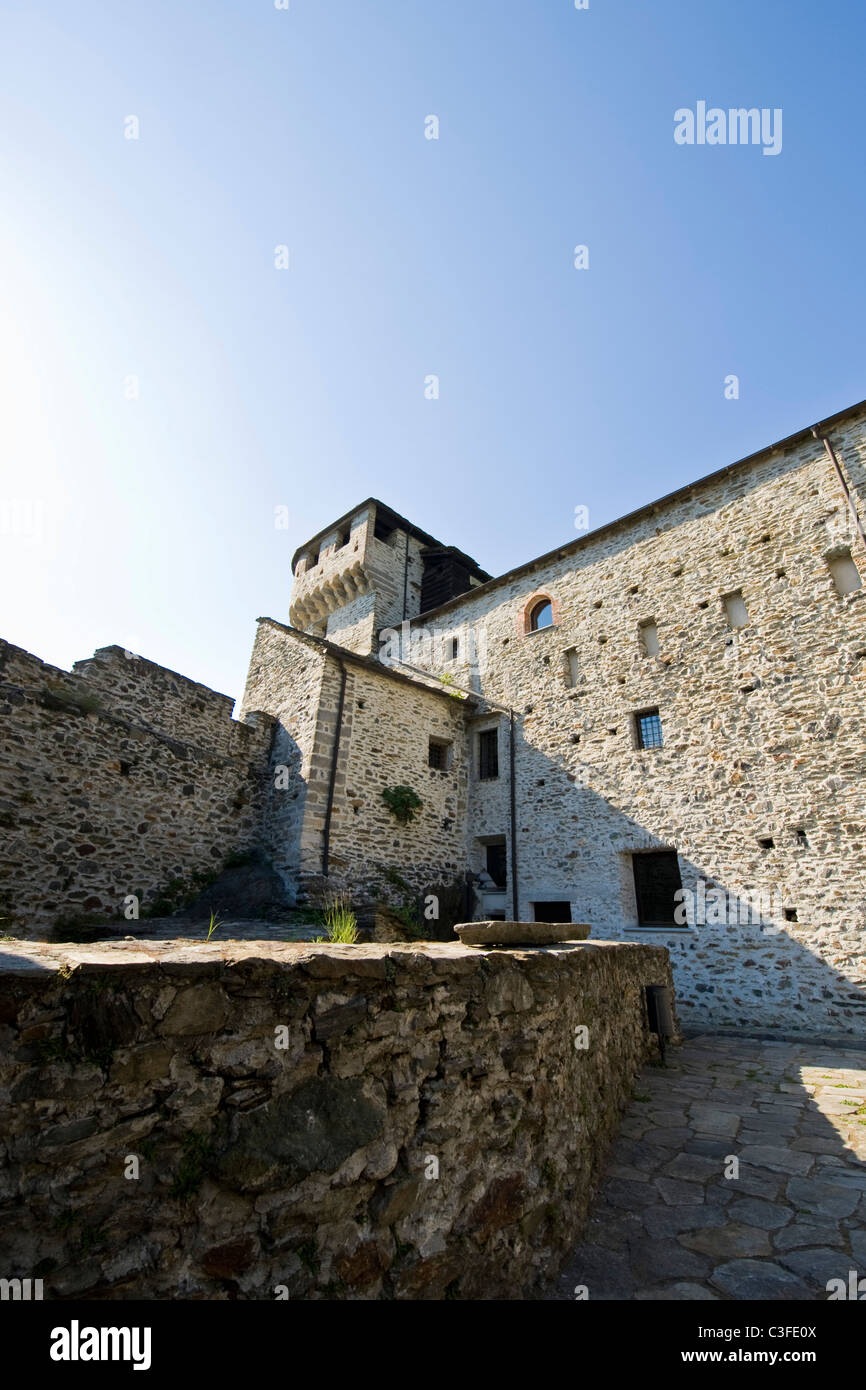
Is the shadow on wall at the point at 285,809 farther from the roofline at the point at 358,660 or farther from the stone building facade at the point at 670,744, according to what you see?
the roofline at the point at 358,660

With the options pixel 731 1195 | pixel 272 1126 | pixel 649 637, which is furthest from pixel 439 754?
pixel 272 1126

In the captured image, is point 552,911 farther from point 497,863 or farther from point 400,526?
point 400,526

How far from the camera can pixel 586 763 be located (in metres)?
11.9

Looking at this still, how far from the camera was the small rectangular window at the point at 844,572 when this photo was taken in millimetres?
9297

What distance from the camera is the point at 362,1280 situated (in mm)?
2064

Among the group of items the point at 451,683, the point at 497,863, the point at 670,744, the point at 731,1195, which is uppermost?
the point at 451,683

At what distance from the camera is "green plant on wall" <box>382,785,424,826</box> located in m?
11.6

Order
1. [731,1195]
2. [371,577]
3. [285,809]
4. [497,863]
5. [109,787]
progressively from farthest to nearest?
[371,577] < [497,863] < [285,809] < [109,787] < [731,1195]

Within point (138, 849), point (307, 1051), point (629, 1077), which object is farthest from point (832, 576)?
point (138, 849)

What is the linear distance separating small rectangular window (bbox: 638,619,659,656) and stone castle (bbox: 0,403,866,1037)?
0.09 meters

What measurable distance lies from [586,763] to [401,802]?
3.94 metres

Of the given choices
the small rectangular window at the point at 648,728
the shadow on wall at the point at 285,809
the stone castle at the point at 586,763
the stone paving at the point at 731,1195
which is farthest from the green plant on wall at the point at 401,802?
the stone paving at the point at 731,1195

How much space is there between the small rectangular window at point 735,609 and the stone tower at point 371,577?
1073 cm

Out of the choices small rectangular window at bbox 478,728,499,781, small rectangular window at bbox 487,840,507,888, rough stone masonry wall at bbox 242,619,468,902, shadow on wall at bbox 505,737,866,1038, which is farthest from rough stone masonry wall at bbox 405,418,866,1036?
rough stone masonry wall at bbox 242,619,468,902
